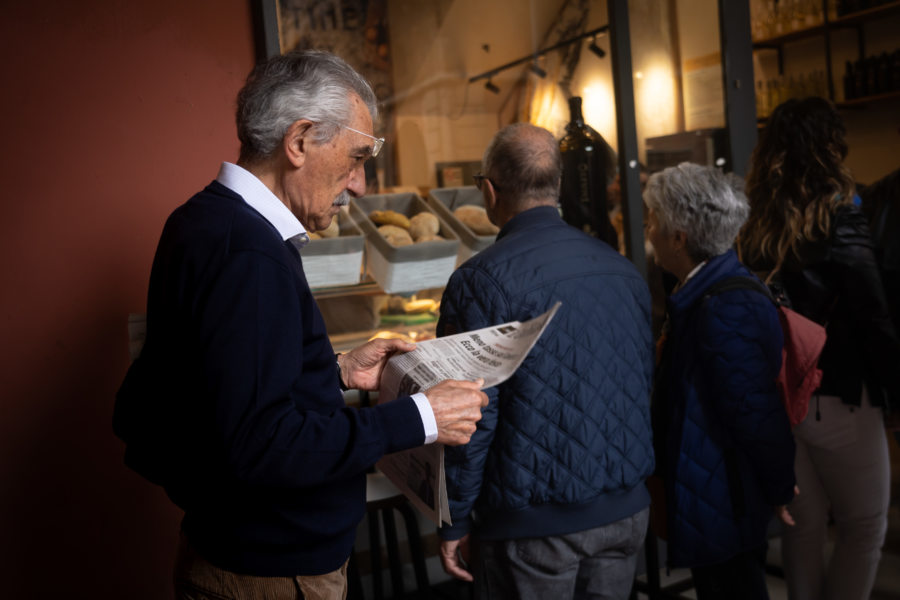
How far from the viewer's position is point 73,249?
205 cm

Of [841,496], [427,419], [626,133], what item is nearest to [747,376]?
[841,496]

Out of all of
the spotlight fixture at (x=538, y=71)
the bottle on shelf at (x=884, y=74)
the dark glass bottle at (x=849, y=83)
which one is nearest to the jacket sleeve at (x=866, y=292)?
the spotlight fixture at (x=538, y=71)

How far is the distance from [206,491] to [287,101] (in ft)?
2.13

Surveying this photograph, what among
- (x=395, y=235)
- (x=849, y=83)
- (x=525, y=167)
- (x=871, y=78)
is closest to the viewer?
(x=525, y=167)

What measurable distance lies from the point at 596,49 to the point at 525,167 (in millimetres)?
1499

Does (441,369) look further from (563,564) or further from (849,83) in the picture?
(849,83)

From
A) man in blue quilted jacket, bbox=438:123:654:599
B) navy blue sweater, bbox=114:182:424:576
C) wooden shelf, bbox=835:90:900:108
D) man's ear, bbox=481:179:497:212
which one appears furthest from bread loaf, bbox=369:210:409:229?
wooden shelf, bbox=835:90:900:108

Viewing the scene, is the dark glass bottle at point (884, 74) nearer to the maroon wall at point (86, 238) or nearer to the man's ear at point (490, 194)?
the man's ear at point (490, 194)

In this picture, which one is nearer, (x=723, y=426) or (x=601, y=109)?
(x=723, y=426)

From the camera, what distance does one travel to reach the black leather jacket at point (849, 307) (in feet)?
7.38

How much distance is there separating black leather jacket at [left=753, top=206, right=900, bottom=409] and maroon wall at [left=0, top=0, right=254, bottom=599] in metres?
1.83

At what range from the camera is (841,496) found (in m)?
2.33

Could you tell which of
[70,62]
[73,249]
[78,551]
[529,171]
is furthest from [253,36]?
[78,551]

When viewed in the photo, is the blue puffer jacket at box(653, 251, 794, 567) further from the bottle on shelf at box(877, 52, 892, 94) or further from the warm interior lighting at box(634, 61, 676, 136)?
the bottle on shelf at box(877, 52, 892, 94)
